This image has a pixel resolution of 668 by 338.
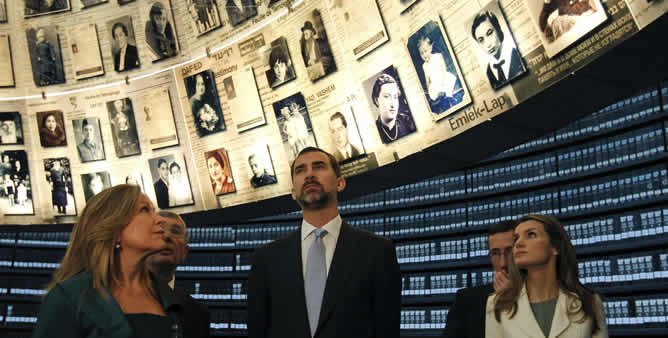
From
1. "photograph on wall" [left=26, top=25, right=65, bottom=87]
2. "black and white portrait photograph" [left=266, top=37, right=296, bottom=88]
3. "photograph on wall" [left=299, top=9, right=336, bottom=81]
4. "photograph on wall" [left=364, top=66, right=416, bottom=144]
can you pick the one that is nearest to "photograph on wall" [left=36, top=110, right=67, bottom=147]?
"photograph on wall" [left=26, top=25, right=65, bottom=87]

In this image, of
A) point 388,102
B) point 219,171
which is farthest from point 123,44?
point 388,102

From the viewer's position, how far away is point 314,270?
2.54m

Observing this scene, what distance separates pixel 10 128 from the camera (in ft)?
19.1

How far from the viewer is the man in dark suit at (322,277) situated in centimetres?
241

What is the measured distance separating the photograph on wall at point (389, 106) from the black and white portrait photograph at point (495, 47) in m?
0.63

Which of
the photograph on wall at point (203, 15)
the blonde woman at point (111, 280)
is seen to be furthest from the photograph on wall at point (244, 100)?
the blonde woman at point (111, 280)

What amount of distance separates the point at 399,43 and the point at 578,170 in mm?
3854

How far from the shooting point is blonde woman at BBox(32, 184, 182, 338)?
1.74 m

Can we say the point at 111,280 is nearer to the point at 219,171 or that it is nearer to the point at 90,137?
the point at 219,171

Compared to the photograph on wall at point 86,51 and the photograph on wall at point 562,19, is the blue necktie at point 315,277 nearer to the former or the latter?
the photograph on wall at point 562,19

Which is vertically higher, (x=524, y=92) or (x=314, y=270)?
(x=524, y=92)

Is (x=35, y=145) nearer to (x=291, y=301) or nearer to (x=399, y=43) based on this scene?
(x=399, y=43)

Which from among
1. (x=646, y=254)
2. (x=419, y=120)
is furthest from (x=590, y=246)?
(x=419, y=120)

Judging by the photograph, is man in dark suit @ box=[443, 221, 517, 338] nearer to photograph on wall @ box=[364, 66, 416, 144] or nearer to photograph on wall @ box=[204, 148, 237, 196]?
photograph on wall @ box=[364, 66, 416, 144]
